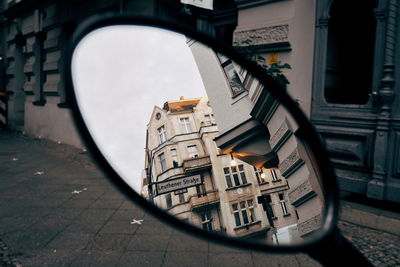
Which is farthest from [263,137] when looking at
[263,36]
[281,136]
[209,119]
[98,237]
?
[263,36]

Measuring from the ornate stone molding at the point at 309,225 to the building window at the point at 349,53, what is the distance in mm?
4037

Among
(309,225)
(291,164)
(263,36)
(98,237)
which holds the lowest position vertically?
(98,237)

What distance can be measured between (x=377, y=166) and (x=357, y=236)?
45.9 inches

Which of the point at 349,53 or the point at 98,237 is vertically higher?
the point at 349,53

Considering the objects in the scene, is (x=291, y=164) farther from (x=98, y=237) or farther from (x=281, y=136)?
(x=98, y=237)

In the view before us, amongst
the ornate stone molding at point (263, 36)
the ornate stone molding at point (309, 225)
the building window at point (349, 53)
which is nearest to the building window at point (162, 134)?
the ornate stone molding at point (309, 225)

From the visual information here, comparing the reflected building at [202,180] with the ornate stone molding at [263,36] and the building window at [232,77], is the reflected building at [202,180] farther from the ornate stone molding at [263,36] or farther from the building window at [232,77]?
the ornate stone molding at [263,36]

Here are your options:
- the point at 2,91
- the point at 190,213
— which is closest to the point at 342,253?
the point at 190,213

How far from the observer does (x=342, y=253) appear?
1.58 feet

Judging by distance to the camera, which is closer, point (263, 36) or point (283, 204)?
point (283, 204)

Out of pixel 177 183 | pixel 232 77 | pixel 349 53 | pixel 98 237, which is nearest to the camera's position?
pixel 177 183

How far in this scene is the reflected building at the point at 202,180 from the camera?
1.94 ft

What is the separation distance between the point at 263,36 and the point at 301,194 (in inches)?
155

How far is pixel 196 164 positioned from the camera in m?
0.60
